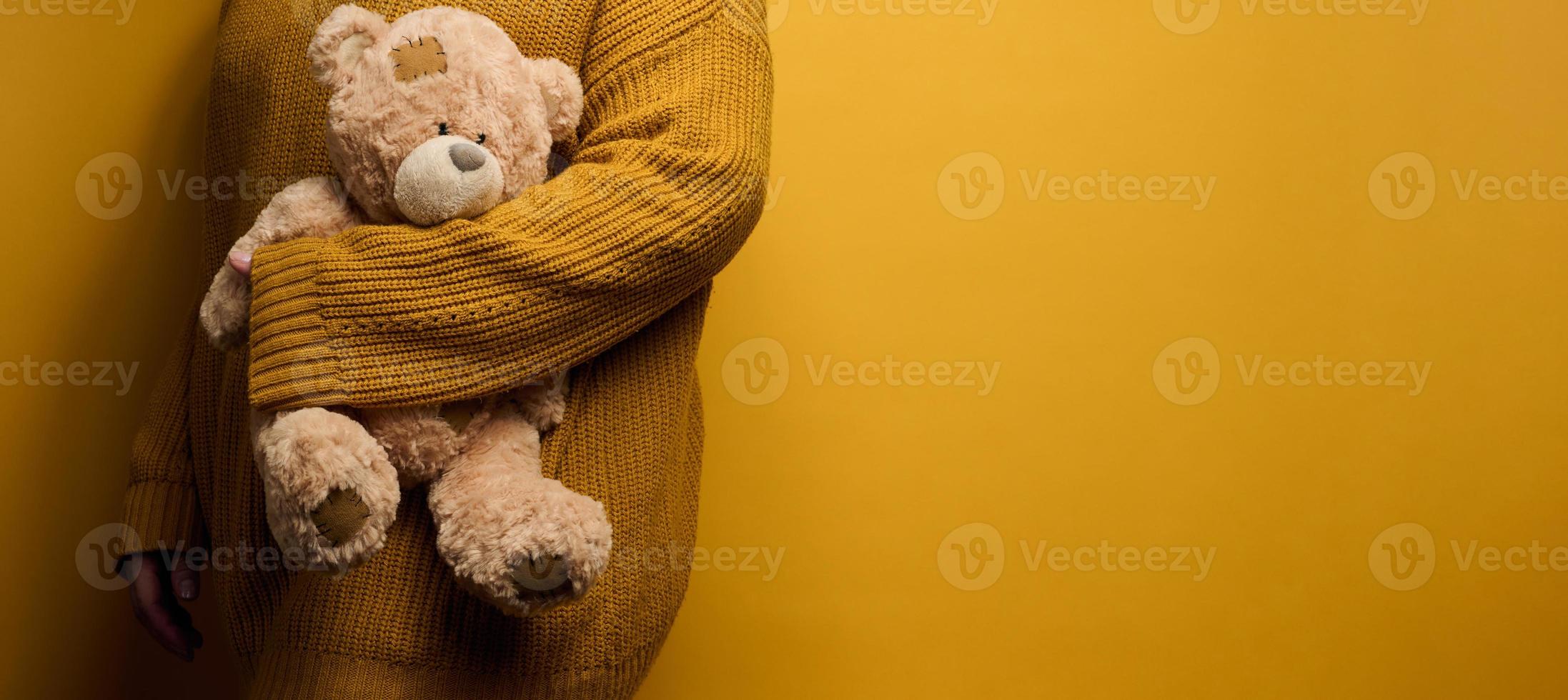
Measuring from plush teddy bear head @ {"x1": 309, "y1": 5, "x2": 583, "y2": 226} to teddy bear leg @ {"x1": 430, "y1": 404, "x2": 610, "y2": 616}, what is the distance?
0.61ft

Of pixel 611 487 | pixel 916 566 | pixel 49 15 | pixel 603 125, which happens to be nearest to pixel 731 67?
pixel 603 125

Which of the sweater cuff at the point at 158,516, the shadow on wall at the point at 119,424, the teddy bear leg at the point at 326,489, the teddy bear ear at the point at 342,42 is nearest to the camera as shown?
the teddy bear leg at the point at 326,489

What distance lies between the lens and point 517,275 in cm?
74

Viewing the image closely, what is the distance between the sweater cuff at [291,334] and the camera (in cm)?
71

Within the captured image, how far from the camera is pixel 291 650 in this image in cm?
80

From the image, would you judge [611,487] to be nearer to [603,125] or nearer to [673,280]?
[673,280]

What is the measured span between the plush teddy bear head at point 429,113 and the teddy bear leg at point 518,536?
186 mm

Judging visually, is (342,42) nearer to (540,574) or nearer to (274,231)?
(274,231)

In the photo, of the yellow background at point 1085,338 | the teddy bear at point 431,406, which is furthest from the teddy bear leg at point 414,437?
the yellow background at point 1085,338

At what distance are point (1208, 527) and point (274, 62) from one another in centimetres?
117

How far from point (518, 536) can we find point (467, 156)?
0.25 metres

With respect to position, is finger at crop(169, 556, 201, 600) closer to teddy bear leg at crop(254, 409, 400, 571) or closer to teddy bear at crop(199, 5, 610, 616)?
teddy bear at crop(199, 5, 610, 616)

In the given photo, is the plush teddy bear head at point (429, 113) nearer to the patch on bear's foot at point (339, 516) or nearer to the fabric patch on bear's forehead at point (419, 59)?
the fabric patch on bear's forehead at point (419, 59)

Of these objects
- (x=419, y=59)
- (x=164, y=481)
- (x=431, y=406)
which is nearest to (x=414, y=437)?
(x=431, y=406)
